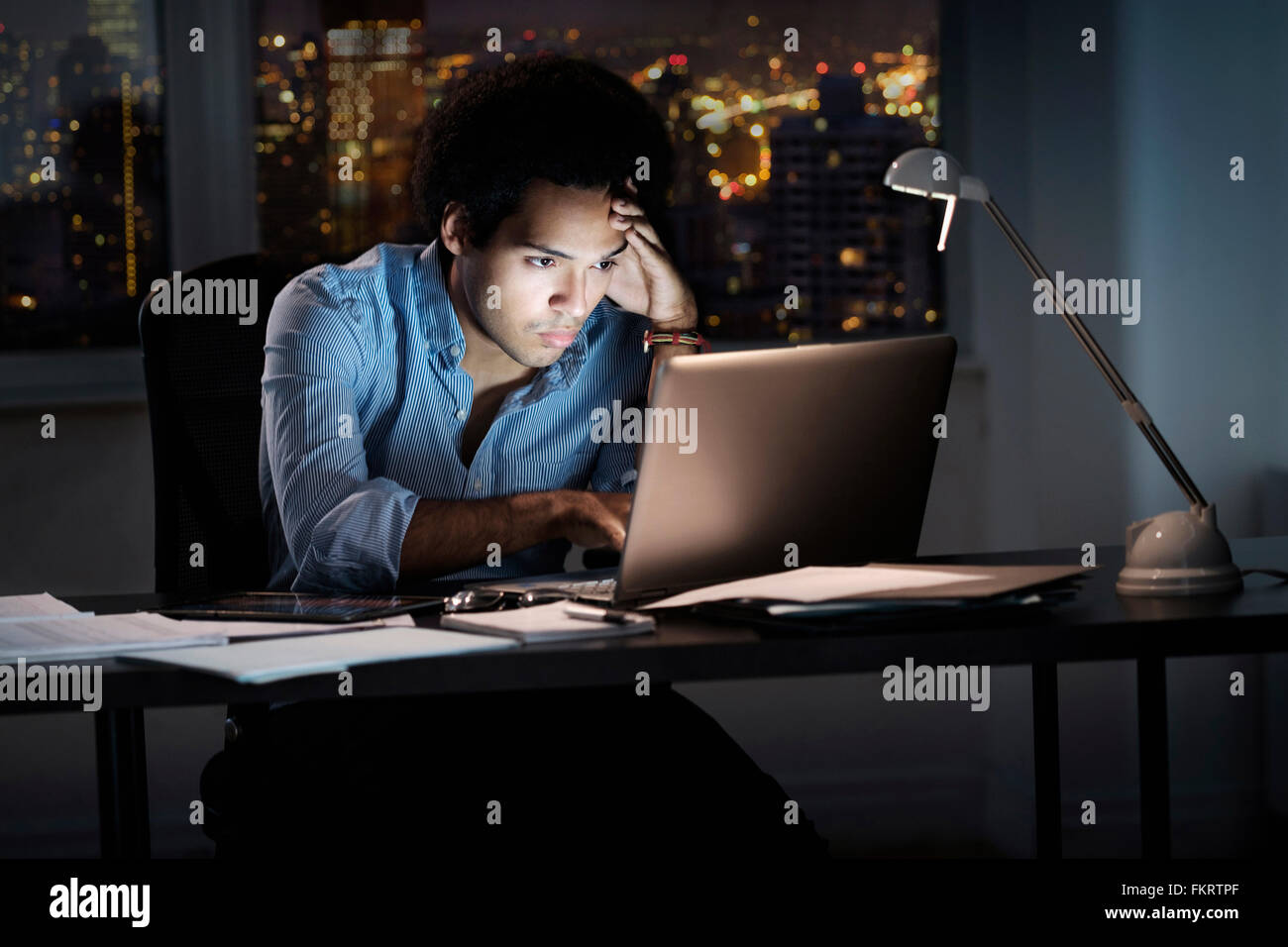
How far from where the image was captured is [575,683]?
3.14ft

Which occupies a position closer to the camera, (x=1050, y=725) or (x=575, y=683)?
(x=575, y=683)

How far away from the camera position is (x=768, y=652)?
0.97 m

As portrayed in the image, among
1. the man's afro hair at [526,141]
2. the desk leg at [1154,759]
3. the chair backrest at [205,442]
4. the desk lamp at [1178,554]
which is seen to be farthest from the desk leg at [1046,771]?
the chair backrest at [205,442]

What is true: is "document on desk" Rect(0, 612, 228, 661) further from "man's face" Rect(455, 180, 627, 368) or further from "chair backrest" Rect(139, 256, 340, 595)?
"man's face" Rect(455, 180, 627, 368)

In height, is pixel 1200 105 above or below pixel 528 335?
above

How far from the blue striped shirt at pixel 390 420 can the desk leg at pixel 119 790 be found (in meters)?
0.38

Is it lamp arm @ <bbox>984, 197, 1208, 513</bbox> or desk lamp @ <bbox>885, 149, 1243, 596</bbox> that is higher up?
lamp arm @ <bbox>984, 197, 1208, 513</bbox>

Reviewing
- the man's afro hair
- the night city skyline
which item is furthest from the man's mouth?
the night city skyline

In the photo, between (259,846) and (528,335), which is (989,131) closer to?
(528,335)

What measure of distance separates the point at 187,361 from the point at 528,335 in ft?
1.45

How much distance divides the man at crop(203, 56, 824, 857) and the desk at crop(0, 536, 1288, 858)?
165 mm

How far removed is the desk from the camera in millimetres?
930

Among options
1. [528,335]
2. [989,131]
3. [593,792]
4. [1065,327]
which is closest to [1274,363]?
[1065,327]

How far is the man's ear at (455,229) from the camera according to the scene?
184 centimetres
